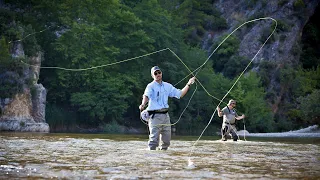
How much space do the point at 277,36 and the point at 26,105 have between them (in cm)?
3921

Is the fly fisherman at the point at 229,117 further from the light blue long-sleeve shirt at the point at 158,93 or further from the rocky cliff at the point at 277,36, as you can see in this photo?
the rocky cliff at the point at 277,36

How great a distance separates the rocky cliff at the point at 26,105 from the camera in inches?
1745

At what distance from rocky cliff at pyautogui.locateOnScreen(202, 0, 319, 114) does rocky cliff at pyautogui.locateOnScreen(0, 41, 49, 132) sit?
34746mm

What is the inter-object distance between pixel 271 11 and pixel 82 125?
109 feet

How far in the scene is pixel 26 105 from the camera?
4694cm

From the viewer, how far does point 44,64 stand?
186 feet

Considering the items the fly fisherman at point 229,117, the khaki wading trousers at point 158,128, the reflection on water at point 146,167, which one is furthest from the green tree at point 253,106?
the reflection on water at point 146,167

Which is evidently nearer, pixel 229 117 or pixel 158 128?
pixel 158 128

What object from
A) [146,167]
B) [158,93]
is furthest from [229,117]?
[146,167]

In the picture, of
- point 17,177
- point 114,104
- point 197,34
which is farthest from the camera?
point 197,34

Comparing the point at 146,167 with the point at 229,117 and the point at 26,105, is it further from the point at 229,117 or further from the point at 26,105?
the point at 26,105

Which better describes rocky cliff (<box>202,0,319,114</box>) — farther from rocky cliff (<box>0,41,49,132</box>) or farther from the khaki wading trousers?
the khaki wading trousers

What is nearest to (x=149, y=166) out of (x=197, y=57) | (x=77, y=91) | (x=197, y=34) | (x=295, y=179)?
(x=295, y=179)

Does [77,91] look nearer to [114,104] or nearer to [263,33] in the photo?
[114,104]
